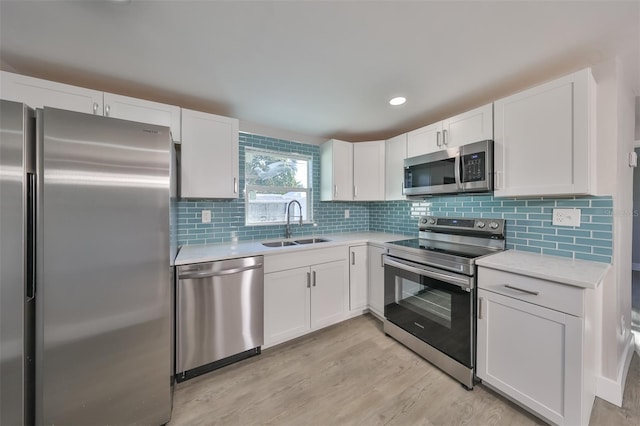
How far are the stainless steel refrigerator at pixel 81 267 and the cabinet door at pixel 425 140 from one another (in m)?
2.28

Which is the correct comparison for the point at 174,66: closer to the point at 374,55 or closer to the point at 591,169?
the point at 374,55

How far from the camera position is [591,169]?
1443mm

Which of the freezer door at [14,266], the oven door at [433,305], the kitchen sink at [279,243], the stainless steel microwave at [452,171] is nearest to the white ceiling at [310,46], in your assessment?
the stainless steel microwave at [452,171]

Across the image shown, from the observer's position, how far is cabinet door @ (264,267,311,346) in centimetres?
210

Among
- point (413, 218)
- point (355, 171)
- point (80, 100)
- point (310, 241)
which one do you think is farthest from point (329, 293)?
point (80, 100)

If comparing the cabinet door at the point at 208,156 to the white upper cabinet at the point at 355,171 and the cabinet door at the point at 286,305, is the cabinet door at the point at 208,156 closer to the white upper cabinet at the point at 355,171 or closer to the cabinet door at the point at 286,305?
the cabinet door at the point at 286,305

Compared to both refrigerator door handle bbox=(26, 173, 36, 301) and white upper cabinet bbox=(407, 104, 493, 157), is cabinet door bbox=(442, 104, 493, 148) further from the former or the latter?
refrigerator door handle bbox=(26, 173, 36, 301)

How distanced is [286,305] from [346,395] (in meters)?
0.86

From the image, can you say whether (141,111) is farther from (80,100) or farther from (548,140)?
(548,140)

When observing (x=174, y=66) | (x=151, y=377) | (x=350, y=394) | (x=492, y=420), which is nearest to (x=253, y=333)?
(x=151, y=377)

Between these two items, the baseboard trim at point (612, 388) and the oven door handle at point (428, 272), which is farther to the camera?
the oven door handle at point (428, 272)

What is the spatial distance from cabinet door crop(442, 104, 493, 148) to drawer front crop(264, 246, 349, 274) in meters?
1.51

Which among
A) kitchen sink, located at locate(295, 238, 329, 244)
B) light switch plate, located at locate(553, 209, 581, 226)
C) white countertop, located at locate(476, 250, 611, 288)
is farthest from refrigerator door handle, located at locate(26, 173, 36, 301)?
light switch plate, located at locate(553, 209, 581, 226)

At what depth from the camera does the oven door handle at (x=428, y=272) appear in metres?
1.68
